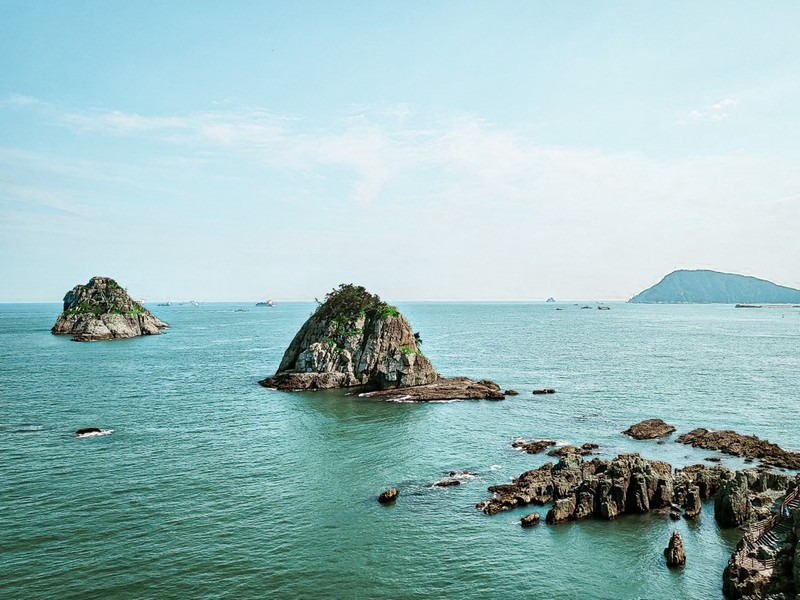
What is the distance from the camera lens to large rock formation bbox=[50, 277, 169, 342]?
6855 inches

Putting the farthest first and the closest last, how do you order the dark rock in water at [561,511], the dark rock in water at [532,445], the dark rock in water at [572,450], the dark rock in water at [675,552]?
the dark rock in water at [532,445]
the dark rock in water at [572,450]
the dark rock in water at [561,511]
the dark rock in water at [675,552]

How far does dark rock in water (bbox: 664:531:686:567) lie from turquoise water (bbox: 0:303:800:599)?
58 centimetres

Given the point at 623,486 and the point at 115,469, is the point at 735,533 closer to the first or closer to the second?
the point at 623,486

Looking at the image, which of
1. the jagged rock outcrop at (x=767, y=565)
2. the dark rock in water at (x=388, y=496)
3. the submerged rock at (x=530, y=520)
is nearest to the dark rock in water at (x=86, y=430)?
the dark rock in water at (x=388, y=496)

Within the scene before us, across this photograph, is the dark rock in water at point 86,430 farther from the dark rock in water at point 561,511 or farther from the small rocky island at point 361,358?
the dark rock in water at point 561,511

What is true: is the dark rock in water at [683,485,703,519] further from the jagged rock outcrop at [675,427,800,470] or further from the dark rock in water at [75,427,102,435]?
the dark rock in water at [75,427,102,435]

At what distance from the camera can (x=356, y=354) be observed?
9225 centimetres

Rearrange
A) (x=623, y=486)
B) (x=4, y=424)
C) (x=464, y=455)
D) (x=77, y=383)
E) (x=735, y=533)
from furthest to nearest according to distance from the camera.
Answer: (x=77, y=383) → (x=4, y=424) → (x=464, y=455) → (x=623, y=486) → (x=735, y=533)

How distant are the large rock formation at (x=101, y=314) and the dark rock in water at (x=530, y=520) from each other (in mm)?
A: 163724

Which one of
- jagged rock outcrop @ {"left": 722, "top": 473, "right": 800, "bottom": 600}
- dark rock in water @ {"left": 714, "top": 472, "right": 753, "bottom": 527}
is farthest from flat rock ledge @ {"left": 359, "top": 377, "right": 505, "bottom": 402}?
jagged rock outcrop @ {"left": 722, "top": 473, "right": 800, "bottom": 600}

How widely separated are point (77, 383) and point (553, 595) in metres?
86.7

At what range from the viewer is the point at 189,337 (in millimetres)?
188750

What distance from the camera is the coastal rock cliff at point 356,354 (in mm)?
88438

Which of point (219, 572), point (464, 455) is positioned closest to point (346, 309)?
point (464, 455)
